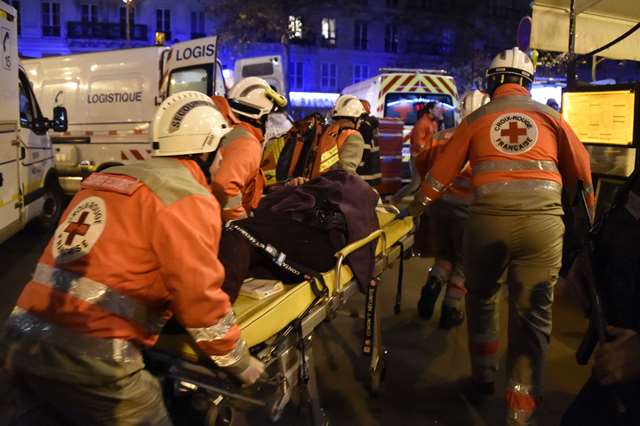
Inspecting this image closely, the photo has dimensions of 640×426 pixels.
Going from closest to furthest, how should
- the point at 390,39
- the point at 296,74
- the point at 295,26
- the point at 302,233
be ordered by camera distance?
the point at 302,233
the point at 295,26
the point at 296,74
the point at 390,39

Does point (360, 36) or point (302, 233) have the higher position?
point (360, 36)

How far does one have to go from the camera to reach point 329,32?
39.5 m

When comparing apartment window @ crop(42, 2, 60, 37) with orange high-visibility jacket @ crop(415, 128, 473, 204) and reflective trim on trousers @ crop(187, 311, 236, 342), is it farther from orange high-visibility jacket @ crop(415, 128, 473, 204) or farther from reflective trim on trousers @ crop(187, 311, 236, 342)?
reflective trim on trousers @ crop(187, 311, 236, 342)

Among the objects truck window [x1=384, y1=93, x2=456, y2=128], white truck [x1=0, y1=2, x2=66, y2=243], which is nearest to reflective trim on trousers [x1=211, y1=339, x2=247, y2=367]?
white truck [x1=0, y1=2, x2=66, y2=243]

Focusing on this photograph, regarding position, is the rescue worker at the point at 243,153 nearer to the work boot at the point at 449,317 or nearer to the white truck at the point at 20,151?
the work boot at the point at 449,317

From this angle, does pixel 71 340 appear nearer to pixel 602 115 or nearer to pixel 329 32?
pixel 602 115

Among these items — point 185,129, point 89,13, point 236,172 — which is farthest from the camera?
point 89,13

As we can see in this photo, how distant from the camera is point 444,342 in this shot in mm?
4504

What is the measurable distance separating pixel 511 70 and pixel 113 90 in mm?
8010

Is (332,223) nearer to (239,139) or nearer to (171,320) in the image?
(239,139)

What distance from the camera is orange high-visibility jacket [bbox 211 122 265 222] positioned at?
10.6 ft

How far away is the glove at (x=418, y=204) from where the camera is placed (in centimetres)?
352

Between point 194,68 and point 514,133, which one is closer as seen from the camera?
point 514,133

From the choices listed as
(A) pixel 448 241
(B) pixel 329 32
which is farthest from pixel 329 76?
(A) pixel 448 241
